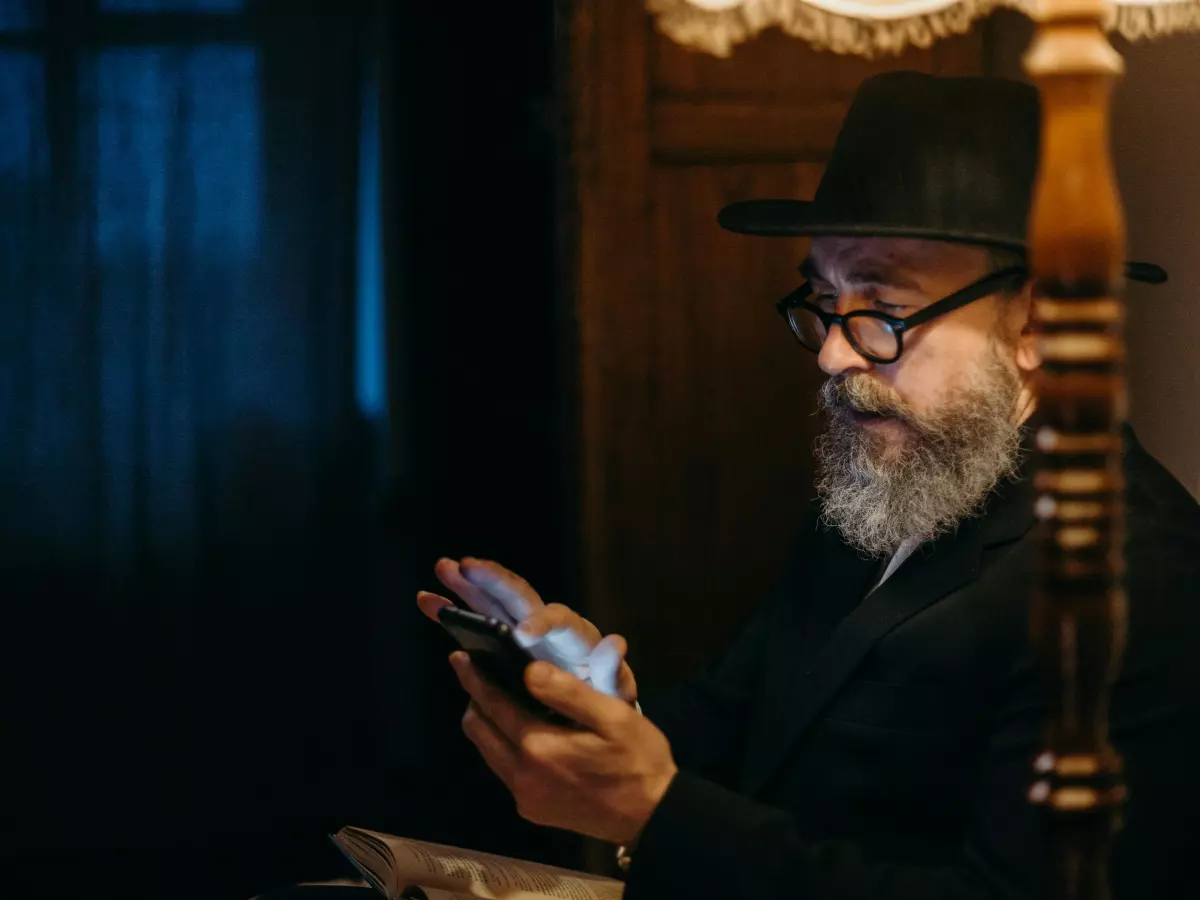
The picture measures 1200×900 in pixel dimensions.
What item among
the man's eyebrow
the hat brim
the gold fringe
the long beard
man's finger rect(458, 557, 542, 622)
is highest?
the gold fringe

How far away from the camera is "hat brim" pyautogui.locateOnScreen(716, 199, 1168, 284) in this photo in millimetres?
1384

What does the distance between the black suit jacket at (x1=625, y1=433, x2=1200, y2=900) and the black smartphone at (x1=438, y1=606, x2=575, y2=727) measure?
158mm

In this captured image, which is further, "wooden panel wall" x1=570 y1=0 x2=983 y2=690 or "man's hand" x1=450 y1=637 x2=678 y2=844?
"wooden panel wall" x1=570 y1=0 x2=983 y2=690

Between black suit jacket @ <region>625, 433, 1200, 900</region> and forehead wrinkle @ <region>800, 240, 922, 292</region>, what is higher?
forehead wrinkle @ <region>800, 240, 922, 292</region>

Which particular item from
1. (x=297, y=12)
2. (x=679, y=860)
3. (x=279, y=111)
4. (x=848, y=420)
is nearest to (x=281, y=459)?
(x=279, y=111)

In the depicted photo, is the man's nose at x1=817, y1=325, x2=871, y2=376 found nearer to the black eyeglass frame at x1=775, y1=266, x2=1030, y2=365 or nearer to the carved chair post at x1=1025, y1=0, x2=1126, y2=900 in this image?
the black eyeglass frame at x1=775, y1=266, x2=1030, y2=365

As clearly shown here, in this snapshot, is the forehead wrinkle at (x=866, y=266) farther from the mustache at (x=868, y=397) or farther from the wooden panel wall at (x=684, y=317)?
the wooden panel wall at (x=684, y=317)

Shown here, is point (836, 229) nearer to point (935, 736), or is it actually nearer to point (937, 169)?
point (937, 169)

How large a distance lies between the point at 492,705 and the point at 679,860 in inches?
8.9

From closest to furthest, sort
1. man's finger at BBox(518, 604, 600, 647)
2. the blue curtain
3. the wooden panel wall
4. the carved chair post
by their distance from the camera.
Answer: the carved chair post, man's finger at BBox(518, 604, 600, 647), the wooden panel wall, the blue curtain

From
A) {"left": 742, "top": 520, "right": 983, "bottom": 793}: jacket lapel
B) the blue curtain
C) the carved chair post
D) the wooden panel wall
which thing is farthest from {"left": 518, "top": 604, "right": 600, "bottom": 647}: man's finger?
the blue curtain

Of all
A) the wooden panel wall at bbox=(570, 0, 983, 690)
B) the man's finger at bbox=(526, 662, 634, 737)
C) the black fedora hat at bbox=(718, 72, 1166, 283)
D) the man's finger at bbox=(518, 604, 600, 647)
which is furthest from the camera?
the wooden panel wall at bbox=(570, 0, 983, 690)

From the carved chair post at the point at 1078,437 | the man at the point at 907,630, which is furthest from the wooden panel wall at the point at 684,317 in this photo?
the carved chair post at the point at 1078,437

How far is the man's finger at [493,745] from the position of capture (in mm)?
1216
